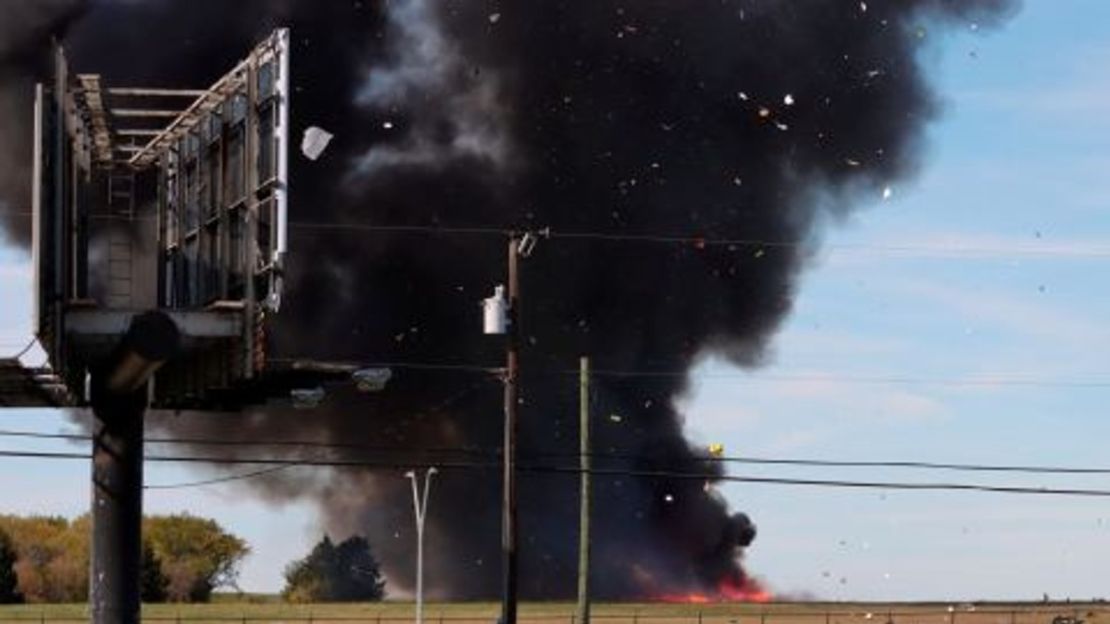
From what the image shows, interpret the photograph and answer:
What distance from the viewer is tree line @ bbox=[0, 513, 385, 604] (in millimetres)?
101019

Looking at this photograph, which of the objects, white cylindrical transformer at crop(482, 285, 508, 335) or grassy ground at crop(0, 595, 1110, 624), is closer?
white cylindrical transformer at crop(482, 285, 508, 335)

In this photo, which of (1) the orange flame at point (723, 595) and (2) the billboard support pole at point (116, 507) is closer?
(2) the billboard support pole at point (116, 507)

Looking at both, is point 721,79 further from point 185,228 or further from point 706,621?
point 185,228

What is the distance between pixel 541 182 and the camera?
83.0 m

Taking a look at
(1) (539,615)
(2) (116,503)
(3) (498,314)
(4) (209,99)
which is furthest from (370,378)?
(1) (539,615)

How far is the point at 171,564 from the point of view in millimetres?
128000

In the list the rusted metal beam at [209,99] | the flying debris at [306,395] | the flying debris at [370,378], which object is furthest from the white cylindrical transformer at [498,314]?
the flying debris at [306,395]

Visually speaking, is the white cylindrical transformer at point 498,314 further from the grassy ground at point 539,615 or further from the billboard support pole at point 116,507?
the grassy ground at point 539,615

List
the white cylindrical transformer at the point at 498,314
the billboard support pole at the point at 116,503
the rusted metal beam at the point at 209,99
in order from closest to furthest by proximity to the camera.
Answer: the billboard support pole at the point at 116,503 < the rusted metal beam at the point at 209,99 < the white cylindrical transformer at the point at 498,314

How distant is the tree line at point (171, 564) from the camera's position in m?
101

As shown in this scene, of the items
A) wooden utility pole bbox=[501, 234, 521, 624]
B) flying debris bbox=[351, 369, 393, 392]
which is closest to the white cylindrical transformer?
wooden utility pole bbox=[501, 234, 521, 624]

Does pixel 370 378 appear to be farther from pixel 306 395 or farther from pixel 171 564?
pixel 171 564

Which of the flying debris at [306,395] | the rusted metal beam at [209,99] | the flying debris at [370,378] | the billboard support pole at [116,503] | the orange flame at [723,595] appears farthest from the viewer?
the orange flame at [723,595]

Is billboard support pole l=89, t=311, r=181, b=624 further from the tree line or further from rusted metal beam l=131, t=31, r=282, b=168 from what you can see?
the tree line
